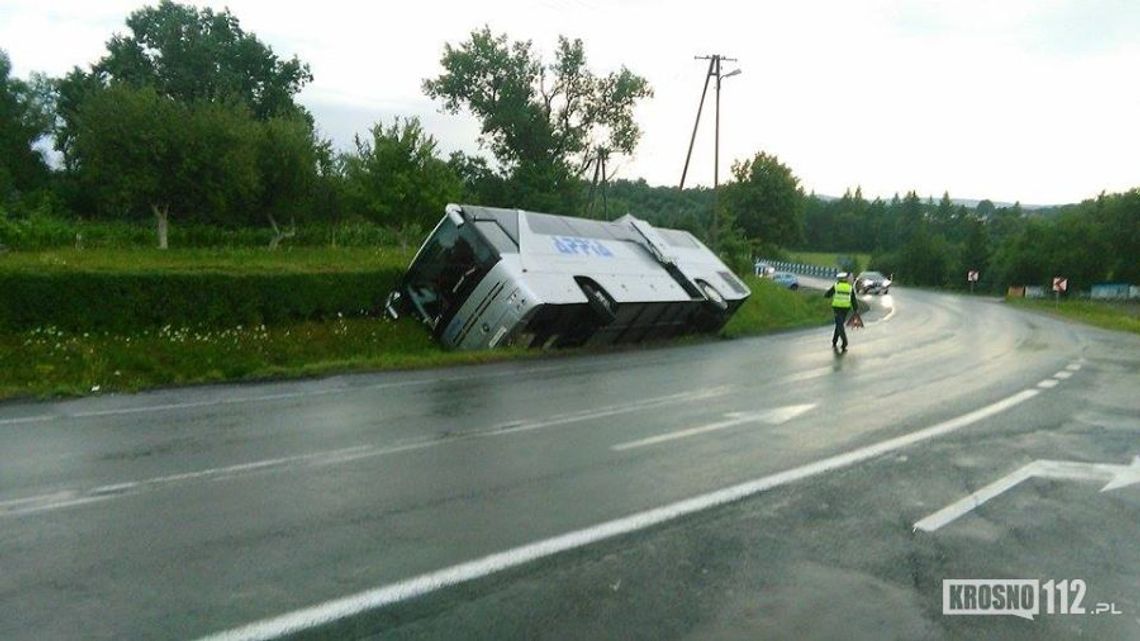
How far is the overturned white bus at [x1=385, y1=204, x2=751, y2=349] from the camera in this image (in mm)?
17609

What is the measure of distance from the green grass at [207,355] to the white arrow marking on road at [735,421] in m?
6.76

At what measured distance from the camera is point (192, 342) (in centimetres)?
1564

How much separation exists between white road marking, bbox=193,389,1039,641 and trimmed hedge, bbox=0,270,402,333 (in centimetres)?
1232

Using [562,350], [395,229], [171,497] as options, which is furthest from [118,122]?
[171,497]

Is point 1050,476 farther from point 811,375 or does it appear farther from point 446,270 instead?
point 446,270

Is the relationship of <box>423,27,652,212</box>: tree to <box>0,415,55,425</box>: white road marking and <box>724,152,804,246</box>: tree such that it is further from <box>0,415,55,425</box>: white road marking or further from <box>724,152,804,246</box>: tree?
<box>0,415,55,425</box>: white road marking

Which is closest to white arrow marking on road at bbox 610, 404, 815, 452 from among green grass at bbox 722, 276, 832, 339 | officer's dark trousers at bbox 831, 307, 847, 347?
officer's dark trousers at bbox 831, 307, 847, 347

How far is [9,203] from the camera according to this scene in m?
46.3

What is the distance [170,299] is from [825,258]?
401 feet

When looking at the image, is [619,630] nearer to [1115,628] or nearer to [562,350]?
[1115,628]

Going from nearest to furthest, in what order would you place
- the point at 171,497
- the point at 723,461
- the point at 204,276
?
the point at 171,497 → the point at 723,461 → the point at 204,276

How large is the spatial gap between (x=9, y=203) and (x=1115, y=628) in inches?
2036

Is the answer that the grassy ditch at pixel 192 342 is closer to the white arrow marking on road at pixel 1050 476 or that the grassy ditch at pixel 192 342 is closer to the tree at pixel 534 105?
the white arrow marking on road at pixel 1050 476

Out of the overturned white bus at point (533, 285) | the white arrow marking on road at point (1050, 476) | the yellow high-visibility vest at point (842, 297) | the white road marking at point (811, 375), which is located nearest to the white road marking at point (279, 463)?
the white road marking at point (811, 375)
